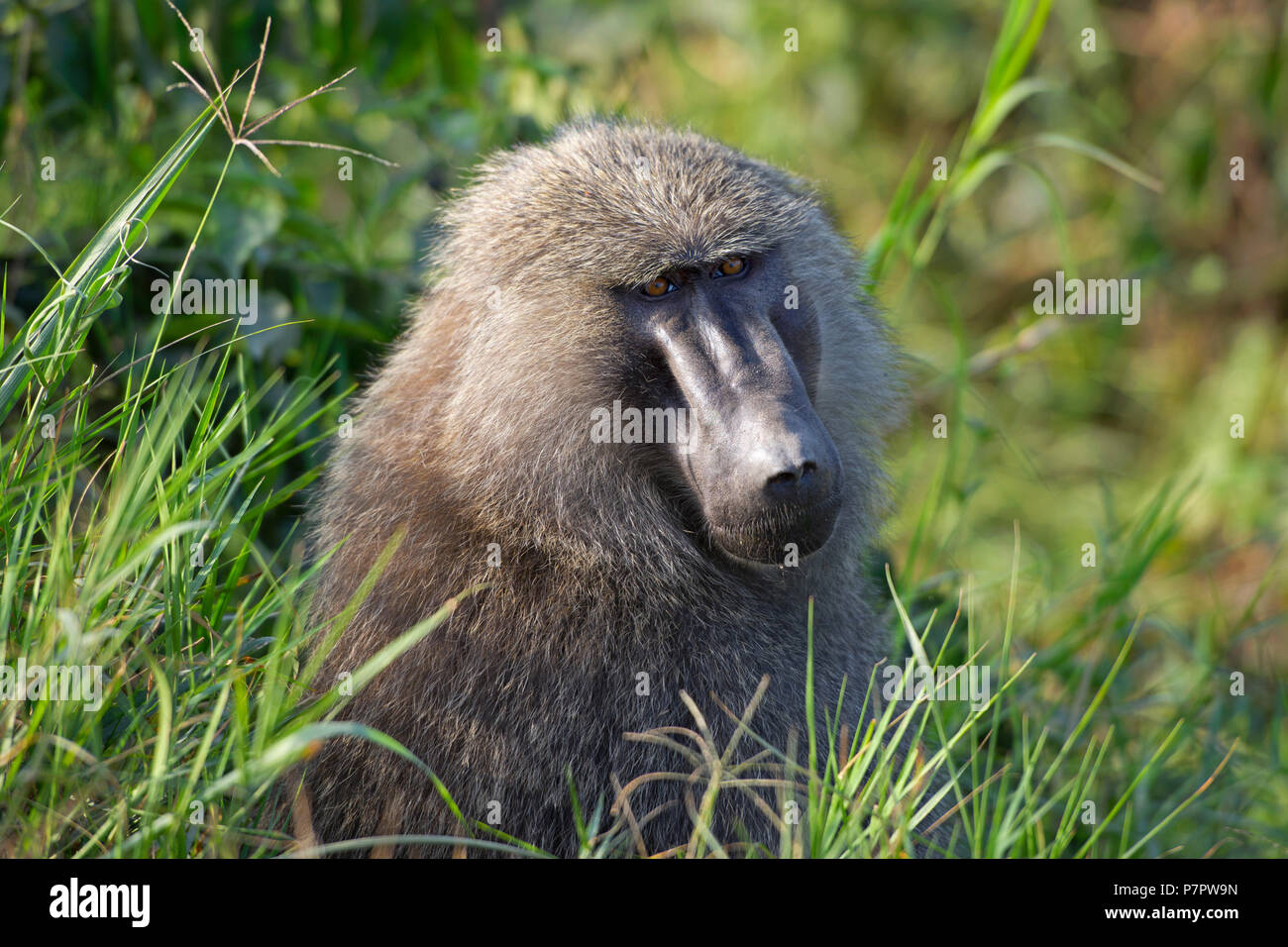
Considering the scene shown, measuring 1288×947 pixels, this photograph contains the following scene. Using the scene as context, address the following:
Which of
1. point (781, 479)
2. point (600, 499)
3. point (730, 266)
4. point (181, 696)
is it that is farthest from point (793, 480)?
point (181, 696)

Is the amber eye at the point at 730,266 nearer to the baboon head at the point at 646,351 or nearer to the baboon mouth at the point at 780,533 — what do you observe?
the baboon head at the point at 646,351

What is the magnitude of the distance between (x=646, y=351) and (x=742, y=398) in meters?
0.32

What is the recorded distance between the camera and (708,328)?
101 inches

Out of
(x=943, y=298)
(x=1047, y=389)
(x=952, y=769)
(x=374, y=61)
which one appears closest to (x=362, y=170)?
(x=374, y=61)

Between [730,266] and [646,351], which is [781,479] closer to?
[646,351]

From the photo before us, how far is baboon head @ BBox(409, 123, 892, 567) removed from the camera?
2428 mm

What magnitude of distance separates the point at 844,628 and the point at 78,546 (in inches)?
64.3

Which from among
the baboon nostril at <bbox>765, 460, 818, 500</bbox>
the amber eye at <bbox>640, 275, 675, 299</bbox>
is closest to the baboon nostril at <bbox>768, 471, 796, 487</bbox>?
the baboon nostril at <bbox>765, 460, 818, 500</bbox>

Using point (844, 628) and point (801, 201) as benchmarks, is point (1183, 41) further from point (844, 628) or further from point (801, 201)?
point (844, 628)

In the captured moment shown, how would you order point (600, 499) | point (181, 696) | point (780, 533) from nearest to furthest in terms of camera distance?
Result: point (181, 696)
point (780, 533)
point (600, 499)

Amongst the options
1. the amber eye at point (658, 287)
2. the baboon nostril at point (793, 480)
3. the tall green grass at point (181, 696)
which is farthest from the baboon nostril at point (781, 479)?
the amber eye at point (658, 287)

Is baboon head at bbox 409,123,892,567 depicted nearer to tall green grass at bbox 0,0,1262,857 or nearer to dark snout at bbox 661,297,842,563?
dark snout at bbox 661,297,842,563

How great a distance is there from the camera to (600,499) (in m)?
2.61

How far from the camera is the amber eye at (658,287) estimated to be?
8.78ft
